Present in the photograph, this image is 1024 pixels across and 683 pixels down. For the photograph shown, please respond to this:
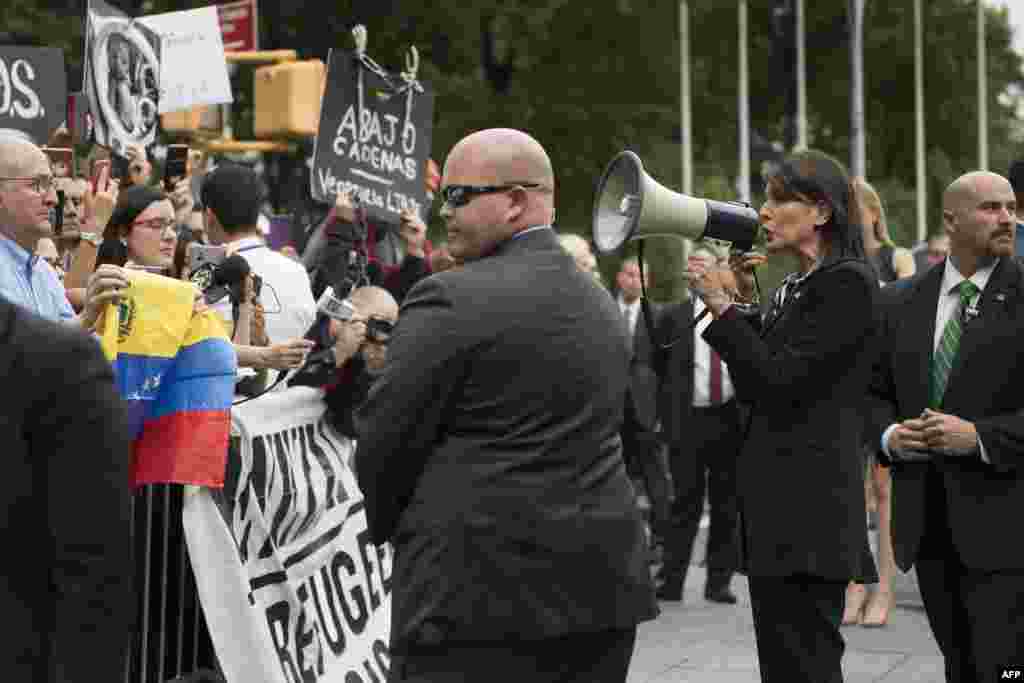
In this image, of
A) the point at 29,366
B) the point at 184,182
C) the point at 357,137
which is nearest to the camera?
the point at 29,366

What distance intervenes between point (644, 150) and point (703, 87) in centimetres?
707

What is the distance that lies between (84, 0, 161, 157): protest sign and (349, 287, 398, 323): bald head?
1.19 meters

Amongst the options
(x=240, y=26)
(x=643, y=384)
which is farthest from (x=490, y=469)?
(x=240, y=26)

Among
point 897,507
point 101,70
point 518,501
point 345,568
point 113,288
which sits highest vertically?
point 101,70

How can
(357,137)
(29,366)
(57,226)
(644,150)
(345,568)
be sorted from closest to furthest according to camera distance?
(29,366), (57,226), (345,568), (357,137), (644,150)

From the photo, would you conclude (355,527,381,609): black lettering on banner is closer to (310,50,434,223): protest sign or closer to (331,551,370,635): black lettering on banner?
(331,551,370,635): black lettering on banner

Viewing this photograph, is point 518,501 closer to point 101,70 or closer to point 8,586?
point 8,586

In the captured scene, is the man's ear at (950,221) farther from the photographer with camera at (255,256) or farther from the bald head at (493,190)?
the photographer with camera at (255,256)

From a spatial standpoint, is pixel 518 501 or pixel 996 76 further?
pixel 996 76

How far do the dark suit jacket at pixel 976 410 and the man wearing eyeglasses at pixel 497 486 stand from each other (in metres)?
1.88

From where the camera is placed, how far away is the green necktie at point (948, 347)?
5664 millimetres

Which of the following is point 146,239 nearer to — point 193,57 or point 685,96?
point 193,57

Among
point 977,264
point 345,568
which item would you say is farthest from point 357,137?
point 977,264

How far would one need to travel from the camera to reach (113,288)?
5.16 m
